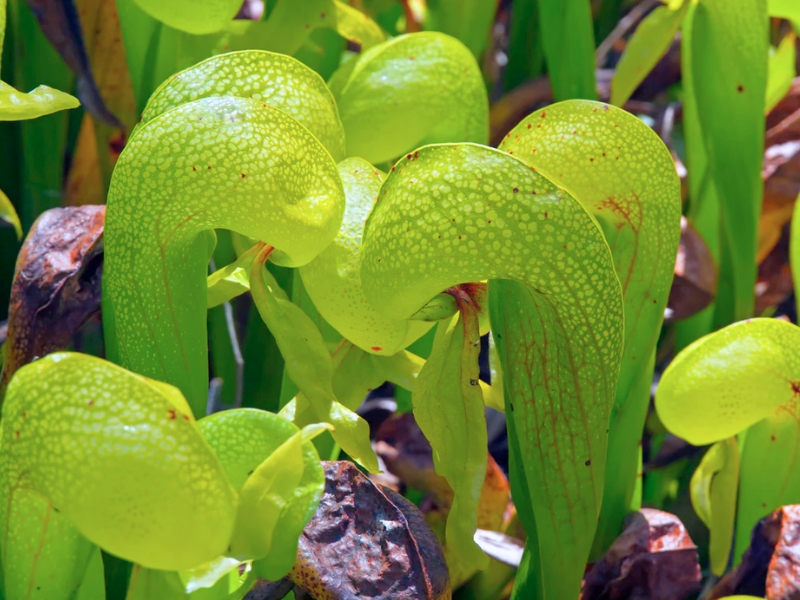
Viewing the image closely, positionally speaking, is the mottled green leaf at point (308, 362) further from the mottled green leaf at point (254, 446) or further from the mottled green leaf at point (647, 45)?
the mottled green leaf at point (647, 45)

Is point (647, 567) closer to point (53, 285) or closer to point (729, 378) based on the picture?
point (729, 378)

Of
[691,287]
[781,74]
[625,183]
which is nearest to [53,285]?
[625,183]

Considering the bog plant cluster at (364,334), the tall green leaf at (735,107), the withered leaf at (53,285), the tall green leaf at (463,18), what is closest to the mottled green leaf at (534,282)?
the bog plant cluster at (364,334)

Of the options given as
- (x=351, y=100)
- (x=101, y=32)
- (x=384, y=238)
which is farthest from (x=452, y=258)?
(x=101, y=32)

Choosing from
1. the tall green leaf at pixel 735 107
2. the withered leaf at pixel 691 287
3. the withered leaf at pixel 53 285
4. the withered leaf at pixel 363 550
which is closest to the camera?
the withered leaf at pixel 363 550

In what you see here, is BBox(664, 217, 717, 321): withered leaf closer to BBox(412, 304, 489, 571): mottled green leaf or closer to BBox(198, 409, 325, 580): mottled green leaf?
BBox(412, 304, 489, 571): mottled green leaf

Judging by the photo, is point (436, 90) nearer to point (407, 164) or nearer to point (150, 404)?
point (407, 164)
